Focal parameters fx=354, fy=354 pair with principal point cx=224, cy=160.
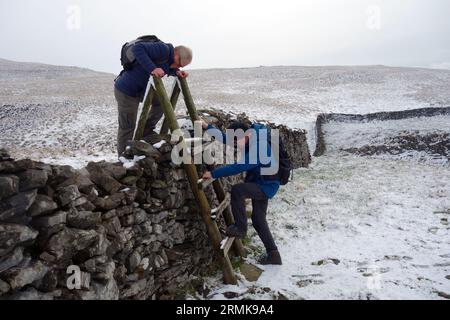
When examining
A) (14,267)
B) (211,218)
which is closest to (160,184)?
(211,218)

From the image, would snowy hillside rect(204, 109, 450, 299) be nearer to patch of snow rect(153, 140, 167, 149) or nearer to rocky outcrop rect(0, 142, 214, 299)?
rocky outcrop rect(0, 142, 214, 299)

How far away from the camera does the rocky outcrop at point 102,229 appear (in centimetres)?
342

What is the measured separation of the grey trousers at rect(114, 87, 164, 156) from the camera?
6672 millimetres

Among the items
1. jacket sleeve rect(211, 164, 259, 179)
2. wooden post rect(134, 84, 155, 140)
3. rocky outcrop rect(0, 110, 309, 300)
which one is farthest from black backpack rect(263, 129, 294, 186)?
wooden post rect(134, 84, 155, 140)

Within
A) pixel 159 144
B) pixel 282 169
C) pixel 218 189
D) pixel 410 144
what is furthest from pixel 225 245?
pixel 410 144

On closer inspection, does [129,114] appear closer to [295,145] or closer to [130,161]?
[130,161]

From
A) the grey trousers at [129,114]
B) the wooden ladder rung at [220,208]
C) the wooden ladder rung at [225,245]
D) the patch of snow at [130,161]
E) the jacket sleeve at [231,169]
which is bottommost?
the wooden ladder rung at [225,245]

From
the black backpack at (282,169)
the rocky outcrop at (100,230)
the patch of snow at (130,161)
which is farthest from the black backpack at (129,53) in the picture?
the black backpack at (282,169)

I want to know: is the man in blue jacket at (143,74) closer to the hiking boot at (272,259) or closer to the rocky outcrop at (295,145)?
the hiking boot at (272,259)

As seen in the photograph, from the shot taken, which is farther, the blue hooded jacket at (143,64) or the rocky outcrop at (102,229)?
the blue hooded jacket at (143,64)

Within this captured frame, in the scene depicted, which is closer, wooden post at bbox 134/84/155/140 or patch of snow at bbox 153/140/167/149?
patch of snow at bbox 153/140/167/149

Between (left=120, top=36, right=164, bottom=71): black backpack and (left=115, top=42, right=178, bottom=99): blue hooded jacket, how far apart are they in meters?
0.09

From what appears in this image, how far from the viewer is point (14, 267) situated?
3.32 meters

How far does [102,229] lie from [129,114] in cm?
303
